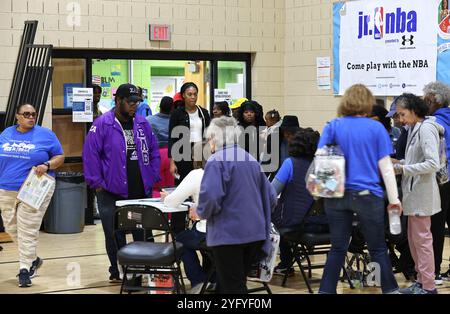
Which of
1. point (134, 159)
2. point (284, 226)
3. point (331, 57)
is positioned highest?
point (331, 57)

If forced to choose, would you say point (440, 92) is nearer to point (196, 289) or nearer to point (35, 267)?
point (196, 289)

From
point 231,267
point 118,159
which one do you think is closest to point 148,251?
point 231,267

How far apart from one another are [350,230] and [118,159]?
2202 millimetres

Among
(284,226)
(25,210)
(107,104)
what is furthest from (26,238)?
(107,104)

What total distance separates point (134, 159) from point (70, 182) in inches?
119

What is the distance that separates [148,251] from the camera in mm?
5891

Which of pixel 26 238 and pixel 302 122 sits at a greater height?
pixel 302 122

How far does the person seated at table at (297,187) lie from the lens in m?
6.55

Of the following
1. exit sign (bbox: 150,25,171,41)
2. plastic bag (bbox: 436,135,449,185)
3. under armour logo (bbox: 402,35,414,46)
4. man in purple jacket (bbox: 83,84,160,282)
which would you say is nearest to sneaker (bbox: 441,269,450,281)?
plastic bag (bbox: 436,135,449,185)

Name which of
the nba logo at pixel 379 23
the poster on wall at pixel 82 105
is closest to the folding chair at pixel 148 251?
the poster on wall at pixel 82 105

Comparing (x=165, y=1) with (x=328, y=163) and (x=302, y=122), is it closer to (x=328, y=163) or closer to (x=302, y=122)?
(x=302, y=122)

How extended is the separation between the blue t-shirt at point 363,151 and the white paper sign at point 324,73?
5.40 meters

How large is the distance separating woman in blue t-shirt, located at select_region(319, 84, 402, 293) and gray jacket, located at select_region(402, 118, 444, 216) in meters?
0.71

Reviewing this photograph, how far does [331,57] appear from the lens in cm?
1080
